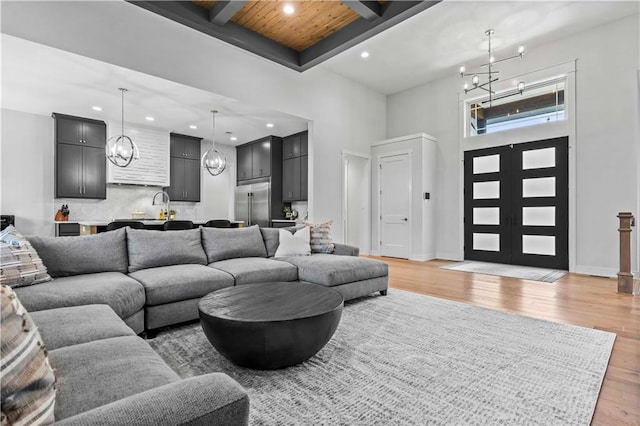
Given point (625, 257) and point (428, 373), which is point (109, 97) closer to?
point (428, 373)

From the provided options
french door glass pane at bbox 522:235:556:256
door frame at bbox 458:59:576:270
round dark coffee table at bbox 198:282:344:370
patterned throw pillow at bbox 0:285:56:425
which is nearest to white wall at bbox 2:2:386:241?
door frame at bbox 458:59:576:270

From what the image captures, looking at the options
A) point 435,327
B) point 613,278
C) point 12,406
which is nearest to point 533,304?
point 435,327

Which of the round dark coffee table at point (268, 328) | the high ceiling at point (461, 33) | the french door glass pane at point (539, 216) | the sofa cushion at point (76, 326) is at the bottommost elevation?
the round dark coffee table at point (268, 328)

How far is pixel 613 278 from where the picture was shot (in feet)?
15.2

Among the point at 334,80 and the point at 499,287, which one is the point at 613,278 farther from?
the point at 334,80

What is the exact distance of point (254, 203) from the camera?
7582 mm

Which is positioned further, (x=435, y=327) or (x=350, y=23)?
(x=350, y=23)

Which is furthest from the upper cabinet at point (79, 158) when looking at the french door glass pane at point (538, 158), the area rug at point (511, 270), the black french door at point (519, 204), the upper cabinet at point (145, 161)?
the french door glass pane at point (538, 158)

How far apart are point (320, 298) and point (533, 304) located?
255 centimetres

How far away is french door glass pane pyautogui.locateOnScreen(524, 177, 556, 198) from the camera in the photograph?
5.32 meters

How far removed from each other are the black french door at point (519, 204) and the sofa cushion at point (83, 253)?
5.87m

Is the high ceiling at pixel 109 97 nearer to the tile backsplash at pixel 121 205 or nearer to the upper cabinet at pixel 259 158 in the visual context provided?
the upper cabinet at pixel 259 158

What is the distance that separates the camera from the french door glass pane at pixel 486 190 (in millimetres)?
5961

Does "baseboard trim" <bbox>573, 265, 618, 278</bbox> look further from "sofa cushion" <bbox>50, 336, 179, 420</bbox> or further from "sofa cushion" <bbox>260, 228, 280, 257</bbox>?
"sofa cushion" <bbox>50, 336, 179, 420</bbox>
